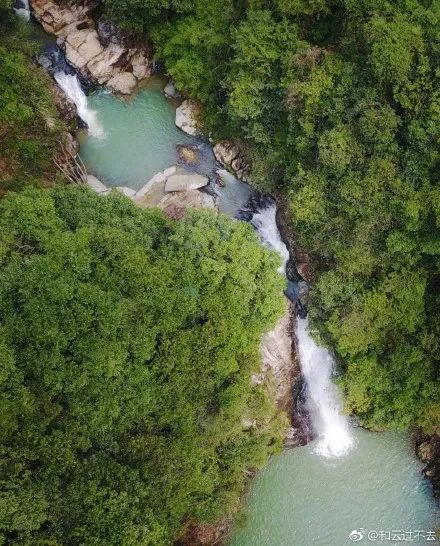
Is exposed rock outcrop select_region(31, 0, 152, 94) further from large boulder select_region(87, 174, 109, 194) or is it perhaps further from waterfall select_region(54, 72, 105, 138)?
large boulder select_region(87, 174, 109, 194)

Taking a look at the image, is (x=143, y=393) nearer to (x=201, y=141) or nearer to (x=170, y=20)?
(x=201, y=141)

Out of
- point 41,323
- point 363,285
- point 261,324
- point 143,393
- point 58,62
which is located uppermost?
Result: point 58,62

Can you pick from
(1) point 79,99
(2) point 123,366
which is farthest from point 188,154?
(2) point 123,366

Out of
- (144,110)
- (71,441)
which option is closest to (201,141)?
(144,110)

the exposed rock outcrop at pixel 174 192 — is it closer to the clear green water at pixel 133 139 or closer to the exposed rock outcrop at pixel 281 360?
the clear green water at pixel 133 139

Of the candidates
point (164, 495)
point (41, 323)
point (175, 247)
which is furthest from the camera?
point (175, 247)

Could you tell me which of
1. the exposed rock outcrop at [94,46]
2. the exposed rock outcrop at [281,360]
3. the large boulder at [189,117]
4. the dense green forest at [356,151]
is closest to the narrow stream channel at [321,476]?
the exposed rock outcrop at [281,360]

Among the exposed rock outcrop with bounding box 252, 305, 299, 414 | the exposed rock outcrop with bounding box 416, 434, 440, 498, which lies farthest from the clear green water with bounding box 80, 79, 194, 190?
the exposed rock outcrop with bounding box 416, 434, 440, 498

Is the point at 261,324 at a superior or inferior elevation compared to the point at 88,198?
inferior
